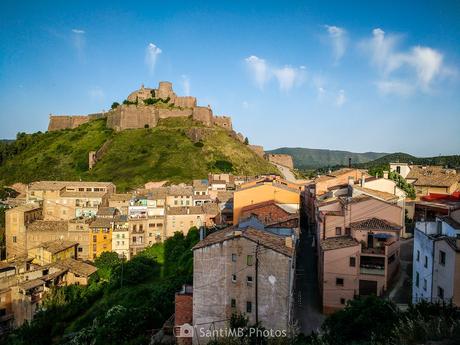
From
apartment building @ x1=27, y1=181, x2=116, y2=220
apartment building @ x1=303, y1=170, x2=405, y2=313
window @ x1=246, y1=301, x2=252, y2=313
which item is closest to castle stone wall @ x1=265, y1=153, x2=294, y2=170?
apartment building @ x1=27, y1=181, x2=116, y2=220

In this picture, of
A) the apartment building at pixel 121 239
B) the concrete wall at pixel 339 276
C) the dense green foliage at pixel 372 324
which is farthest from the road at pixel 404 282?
the apartment building at pixel 121 239

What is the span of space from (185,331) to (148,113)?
256 ft

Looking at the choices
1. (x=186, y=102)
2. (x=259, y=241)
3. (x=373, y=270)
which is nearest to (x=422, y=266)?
(x=373, y=270)

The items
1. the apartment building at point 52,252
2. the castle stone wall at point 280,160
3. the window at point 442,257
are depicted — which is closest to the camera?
the window at point 442,257

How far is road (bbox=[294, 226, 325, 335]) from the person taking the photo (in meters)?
21.8

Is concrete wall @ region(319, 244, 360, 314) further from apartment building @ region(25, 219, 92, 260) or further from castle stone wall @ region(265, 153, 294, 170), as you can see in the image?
castle stone wall @ region(265, 153, 294, 170)

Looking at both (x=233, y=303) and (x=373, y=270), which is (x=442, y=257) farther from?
(x=233, y=303)

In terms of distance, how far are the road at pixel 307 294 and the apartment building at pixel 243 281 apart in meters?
3.56

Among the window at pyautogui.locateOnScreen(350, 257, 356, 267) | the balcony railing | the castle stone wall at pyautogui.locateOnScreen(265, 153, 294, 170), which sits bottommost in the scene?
the balcony railing

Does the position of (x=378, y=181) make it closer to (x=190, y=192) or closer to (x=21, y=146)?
(x=190, y=192)

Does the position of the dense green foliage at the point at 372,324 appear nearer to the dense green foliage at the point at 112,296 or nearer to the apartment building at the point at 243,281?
the apartment building at the point at 243,281

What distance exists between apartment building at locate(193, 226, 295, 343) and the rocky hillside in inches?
1889

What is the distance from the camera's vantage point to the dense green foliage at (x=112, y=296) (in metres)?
27.6

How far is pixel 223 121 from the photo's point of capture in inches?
3848
